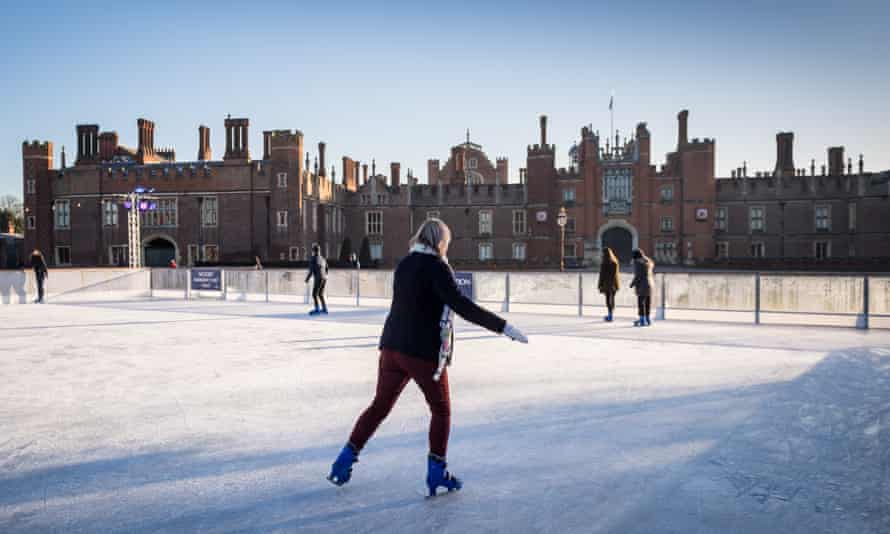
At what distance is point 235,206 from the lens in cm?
3950

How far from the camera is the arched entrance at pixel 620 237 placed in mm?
43156

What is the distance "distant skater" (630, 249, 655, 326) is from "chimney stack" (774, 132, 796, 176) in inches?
1604

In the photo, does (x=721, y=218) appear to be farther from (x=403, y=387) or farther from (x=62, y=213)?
(x=62, y=213)

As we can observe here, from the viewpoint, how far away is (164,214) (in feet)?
132

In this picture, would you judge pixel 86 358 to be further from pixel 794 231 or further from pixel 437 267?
pixel 794 231

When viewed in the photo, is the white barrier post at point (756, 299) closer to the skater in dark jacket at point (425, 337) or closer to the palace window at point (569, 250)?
the skater in dark jacket at point (425, 337)

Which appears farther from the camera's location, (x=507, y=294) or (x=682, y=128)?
(x=682, y=128)

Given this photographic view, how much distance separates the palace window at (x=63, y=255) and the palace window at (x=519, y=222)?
30.4 m

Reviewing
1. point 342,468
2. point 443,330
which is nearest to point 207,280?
point 342,468

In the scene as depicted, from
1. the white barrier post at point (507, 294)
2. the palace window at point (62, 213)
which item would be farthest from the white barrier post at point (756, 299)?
the palace window at point (62, 213)

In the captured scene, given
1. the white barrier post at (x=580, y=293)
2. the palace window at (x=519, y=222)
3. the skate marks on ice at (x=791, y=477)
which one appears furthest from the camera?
the palace window at (x=519, y=222)

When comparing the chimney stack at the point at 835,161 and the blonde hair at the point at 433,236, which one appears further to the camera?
the chimney stack at the point at 835,161

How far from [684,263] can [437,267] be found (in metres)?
41.5

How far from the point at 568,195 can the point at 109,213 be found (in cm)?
3098
